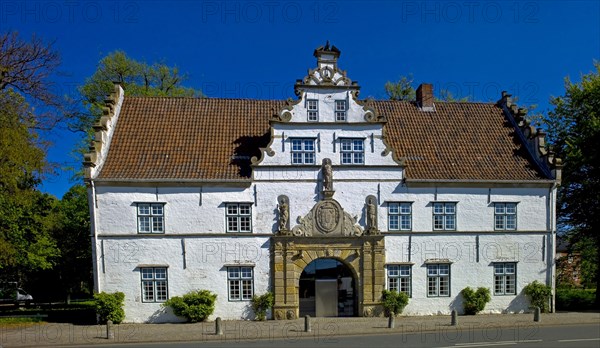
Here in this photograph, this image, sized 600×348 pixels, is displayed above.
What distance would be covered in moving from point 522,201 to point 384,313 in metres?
8.99

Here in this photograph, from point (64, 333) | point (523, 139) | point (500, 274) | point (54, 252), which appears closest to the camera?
point (64, 333)

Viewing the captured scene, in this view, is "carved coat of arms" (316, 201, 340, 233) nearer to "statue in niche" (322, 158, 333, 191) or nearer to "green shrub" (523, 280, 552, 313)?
"statue in niche" (322, 158, 333, 191)

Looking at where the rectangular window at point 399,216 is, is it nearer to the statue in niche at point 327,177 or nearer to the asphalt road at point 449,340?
the statue in niche at point 327,177

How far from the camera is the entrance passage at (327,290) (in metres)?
20.2

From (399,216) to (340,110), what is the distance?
19.5 ft

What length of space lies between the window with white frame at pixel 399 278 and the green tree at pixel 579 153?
1160 centimetres

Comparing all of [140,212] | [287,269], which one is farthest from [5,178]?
[287,269]

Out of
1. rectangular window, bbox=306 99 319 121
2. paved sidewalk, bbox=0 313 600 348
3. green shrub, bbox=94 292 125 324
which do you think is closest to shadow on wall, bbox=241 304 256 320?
paved sidewalk, bbox=0 313 600 348

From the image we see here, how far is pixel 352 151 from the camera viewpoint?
2016 cm

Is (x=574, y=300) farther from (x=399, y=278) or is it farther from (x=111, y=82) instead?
(x=111, y=82)

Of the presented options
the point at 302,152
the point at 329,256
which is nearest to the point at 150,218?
the point at 302,152

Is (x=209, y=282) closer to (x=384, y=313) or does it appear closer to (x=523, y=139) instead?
(x=384, y=313)

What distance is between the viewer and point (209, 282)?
19234 millimetres

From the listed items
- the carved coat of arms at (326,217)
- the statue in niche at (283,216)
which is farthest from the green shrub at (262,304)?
the carved coat of arms at (326,217)
